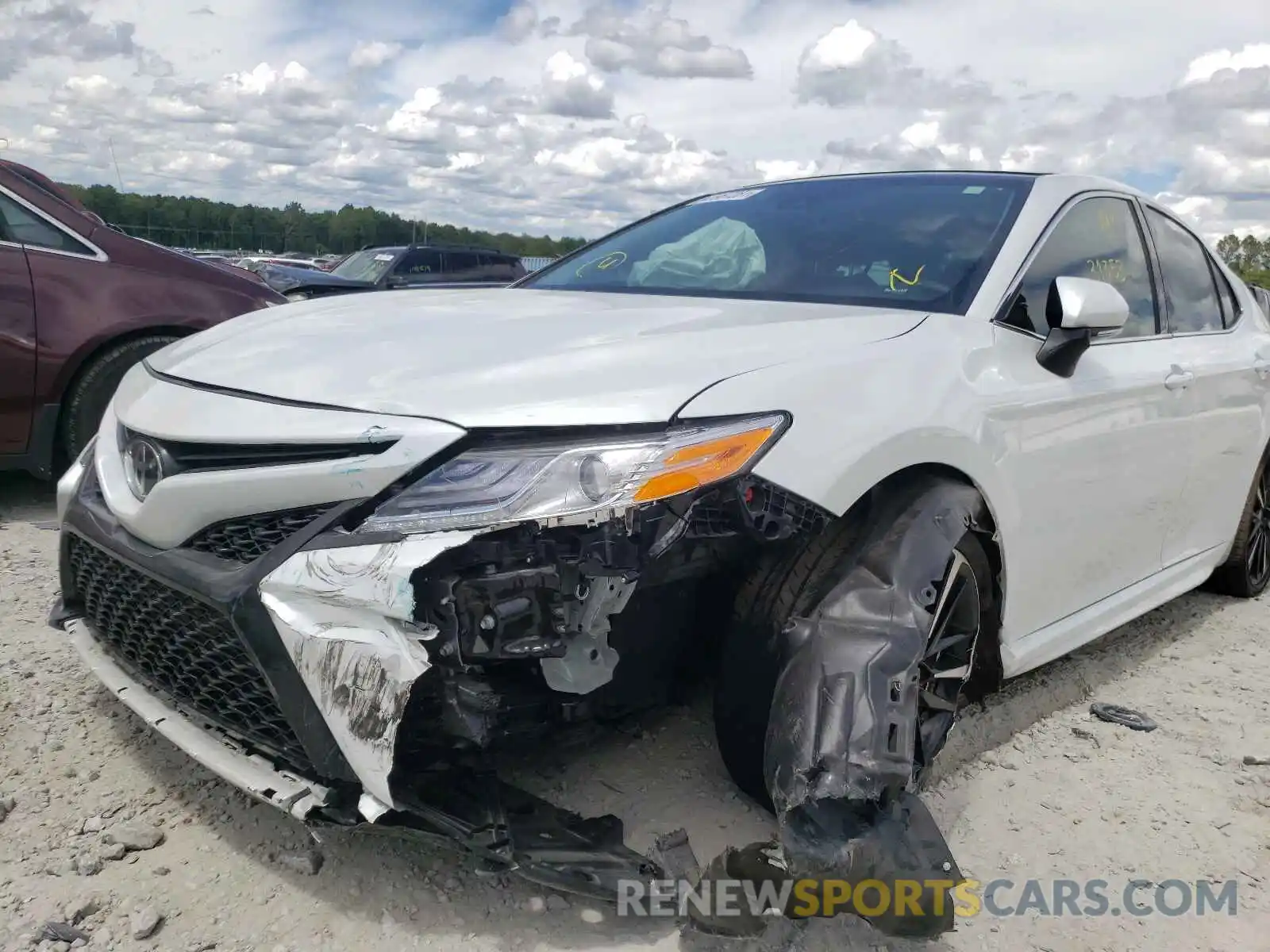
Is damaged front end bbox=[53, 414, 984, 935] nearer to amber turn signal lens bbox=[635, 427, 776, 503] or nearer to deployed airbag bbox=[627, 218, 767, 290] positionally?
amber turn signal lens bbox=[635, 427, 776, 503]

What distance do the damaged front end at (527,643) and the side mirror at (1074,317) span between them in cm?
81

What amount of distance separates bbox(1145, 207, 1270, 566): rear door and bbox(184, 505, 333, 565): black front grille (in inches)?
100

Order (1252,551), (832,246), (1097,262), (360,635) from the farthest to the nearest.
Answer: (1252,551) < (1097,262) < (832,246) < (360,635)

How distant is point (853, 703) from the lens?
188 centimetres

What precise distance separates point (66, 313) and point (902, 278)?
11.7 feet

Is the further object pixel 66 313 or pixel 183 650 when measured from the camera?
pixel 66 313

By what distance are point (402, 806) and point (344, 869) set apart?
431 mm

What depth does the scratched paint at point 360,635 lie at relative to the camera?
167cm

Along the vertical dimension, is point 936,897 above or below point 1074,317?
below

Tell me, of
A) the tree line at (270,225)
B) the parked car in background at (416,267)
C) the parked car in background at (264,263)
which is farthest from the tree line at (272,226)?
the parked car in background at (416,267)

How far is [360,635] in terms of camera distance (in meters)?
1.69

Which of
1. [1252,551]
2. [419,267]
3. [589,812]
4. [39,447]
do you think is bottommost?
[589,812]

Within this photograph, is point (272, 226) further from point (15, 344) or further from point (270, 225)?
point (15, 344)

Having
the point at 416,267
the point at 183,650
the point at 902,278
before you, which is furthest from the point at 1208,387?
the point at 416,267
